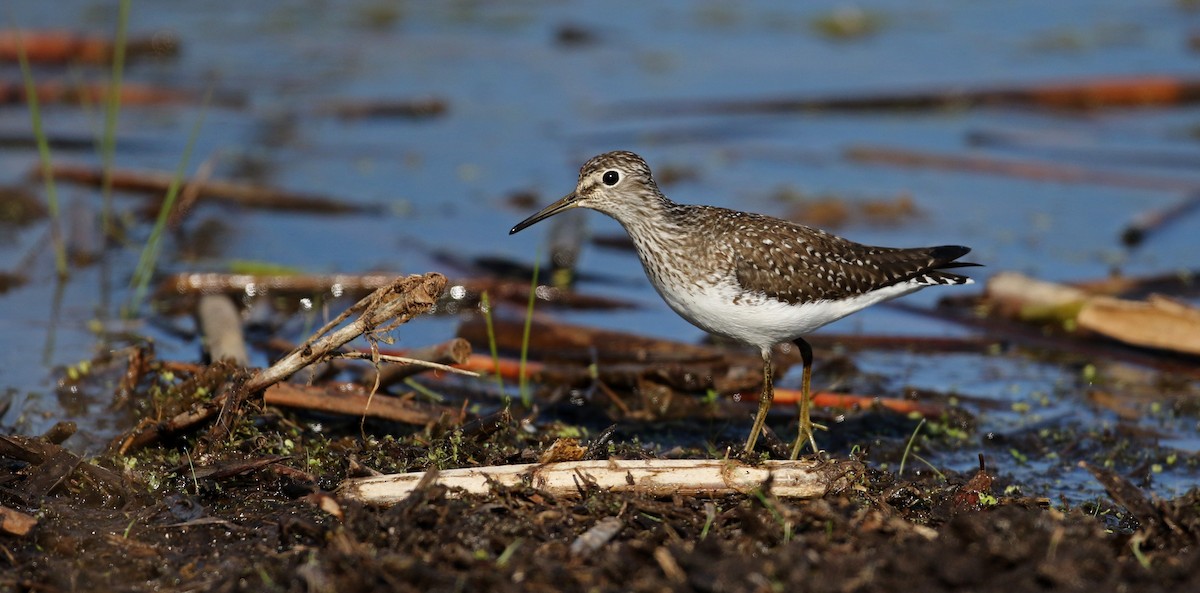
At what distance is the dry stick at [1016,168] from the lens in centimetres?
1148

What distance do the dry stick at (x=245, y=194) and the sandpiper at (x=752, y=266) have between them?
14.2ft

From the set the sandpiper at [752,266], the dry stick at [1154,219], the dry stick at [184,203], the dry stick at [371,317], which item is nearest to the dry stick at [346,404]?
the dry stick at [371,317]

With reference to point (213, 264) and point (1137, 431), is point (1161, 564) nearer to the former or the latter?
point (1137, 431)

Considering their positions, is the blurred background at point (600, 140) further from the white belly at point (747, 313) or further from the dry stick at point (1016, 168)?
the white belly at point (747, 313)

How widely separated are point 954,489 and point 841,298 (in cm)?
119

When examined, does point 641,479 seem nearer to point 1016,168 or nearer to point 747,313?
point 747,313

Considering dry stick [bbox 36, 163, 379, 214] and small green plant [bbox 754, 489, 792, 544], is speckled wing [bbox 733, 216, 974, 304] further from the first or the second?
dry stick [bbox 36, 163, 379, 214]

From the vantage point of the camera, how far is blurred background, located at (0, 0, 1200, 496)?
8.69 m

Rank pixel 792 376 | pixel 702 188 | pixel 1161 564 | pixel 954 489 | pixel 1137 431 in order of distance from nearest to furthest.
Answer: pixel 1161 564 → pixel 954 489 → pixel 1137 431 → pixel 792 376 → pixel 702 188

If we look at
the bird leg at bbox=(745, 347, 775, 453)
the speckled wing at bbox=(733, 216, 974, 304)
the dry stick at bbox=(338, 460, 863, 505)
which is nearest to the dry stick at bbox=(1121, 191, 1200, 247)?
the speckled wing at bbox=(733, 216, 974, 304)

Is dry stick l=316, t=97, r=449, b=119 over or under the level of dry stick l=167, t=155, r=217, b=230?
over

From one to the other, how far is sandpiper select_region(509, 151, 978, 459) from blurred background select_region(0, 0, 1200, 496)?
1055 mm

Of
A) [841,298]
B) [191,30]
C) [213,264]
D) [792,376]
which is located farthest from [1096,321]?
[191,30]

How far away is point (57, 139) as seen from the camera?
12.1m
